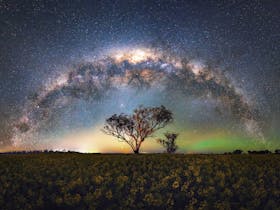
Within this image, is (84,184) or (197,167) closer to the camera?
(84,184)

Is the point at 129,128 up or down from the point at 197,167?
up

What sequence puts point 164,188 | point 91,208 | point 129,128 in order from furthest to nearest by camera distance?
point 129,128
point 164,188
point 91,208

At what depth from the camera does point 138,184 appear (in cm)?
1057

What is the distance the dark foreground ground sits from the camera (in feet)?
33.4

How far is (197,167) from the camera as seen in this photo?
1116cm

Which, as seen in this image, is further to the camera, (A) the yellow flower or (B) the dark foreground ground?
(A) the yellow flower

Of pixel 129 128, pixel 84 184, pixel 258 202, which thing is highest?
pixel 129 128

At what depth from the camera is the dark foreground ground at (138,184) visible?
33.4 feet

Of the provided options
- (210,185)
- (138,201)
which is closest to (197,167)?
(210,185)

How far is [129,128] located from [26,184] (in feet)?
186

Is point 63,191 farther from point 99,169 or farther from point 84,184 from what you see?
point 99,169

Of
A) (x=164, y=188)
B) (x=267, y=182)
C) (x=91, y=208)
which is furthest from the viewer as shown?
(x=267, y=182)

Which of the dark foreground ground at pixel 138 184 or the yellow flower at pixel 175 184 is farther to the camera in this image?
the yellow flower at pixel 175 184

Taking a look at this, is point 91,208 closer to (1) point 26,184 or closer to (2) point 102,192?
(2) point 102,192
